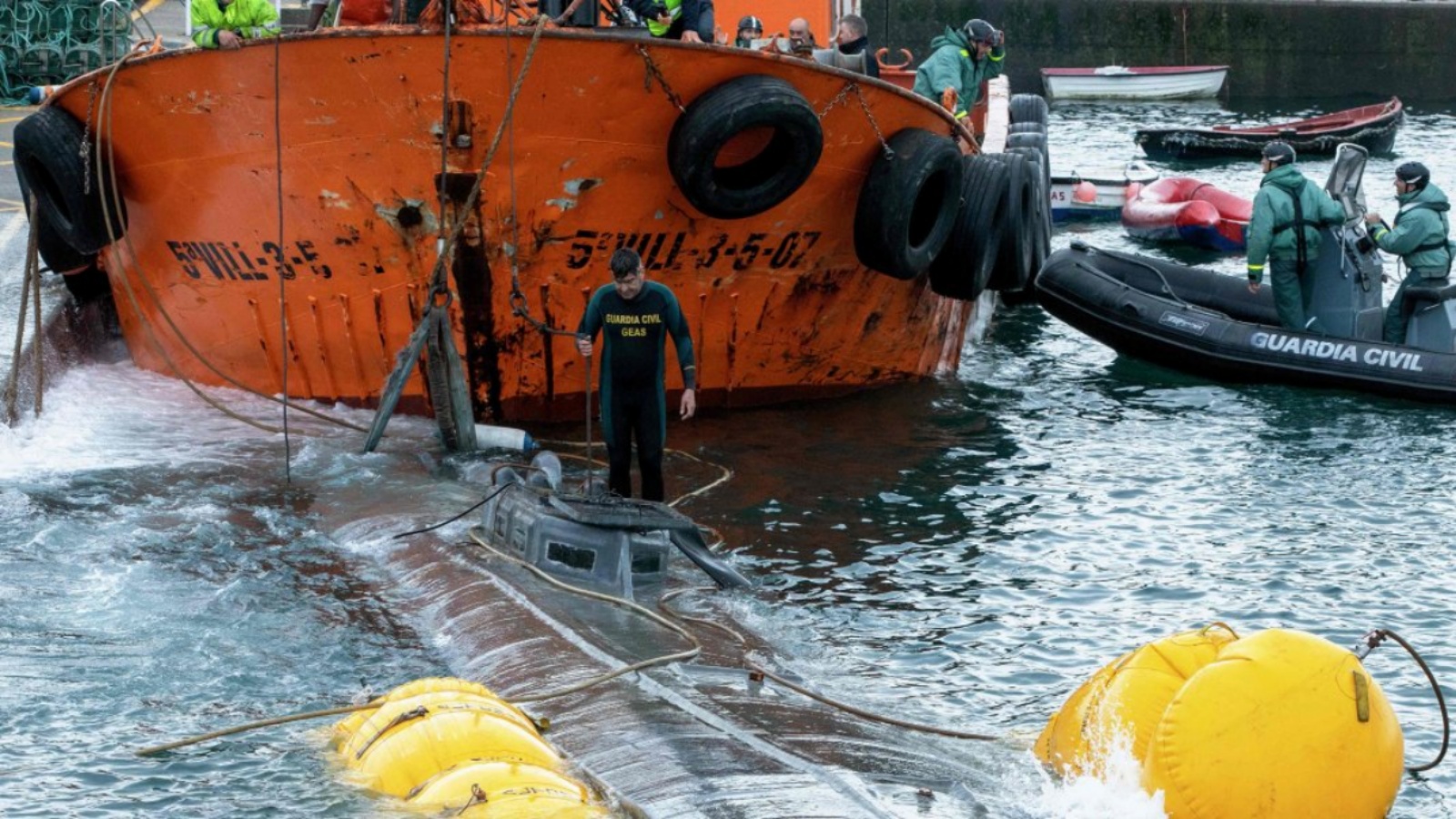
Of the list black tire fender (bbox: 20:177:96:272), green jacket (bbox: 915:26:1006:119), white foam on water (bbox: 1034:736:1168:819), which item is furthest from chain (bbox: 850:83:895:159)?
white foam on water (bbox: 1034:736:1168:819)

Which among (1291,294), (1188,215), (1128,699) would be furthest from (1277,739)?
(1188,215)

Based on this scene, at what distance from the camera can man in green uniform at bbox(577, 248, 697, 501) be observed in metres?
9.22

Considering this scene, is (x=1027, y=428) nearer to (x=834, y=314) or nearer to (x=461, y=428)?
(x=834, y=314)

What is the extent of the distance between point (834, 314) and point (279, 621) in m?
5.10

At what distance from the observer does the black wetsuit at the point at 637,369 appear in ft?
30.4

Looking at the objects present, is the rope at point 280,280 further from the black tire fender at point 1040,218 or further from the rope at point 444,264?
the black tire fender at point 1040,218

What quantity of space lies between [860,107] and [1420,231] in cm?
466

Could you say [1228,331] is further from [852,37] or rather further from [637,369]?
[637,369]

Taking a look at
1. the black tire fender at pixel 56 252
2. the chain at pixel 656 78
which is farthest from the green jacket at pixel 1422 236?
the black tire fender at pixel 56 252

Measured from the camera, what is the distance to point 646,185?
1038cm

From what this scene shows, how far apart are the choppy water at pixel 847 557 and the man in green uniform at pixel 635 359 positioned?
0.68 m

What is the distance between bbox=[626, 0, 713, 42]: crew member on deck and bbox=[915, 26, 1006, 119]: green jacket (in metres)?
3.13

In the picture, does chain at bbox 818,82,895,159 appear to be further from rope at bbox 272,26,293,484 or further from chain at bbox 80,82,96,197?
chain at bbox 80,82,96,197

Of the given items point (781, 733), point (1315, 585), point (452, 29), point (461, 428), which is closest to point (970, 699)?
point (781, 733)
